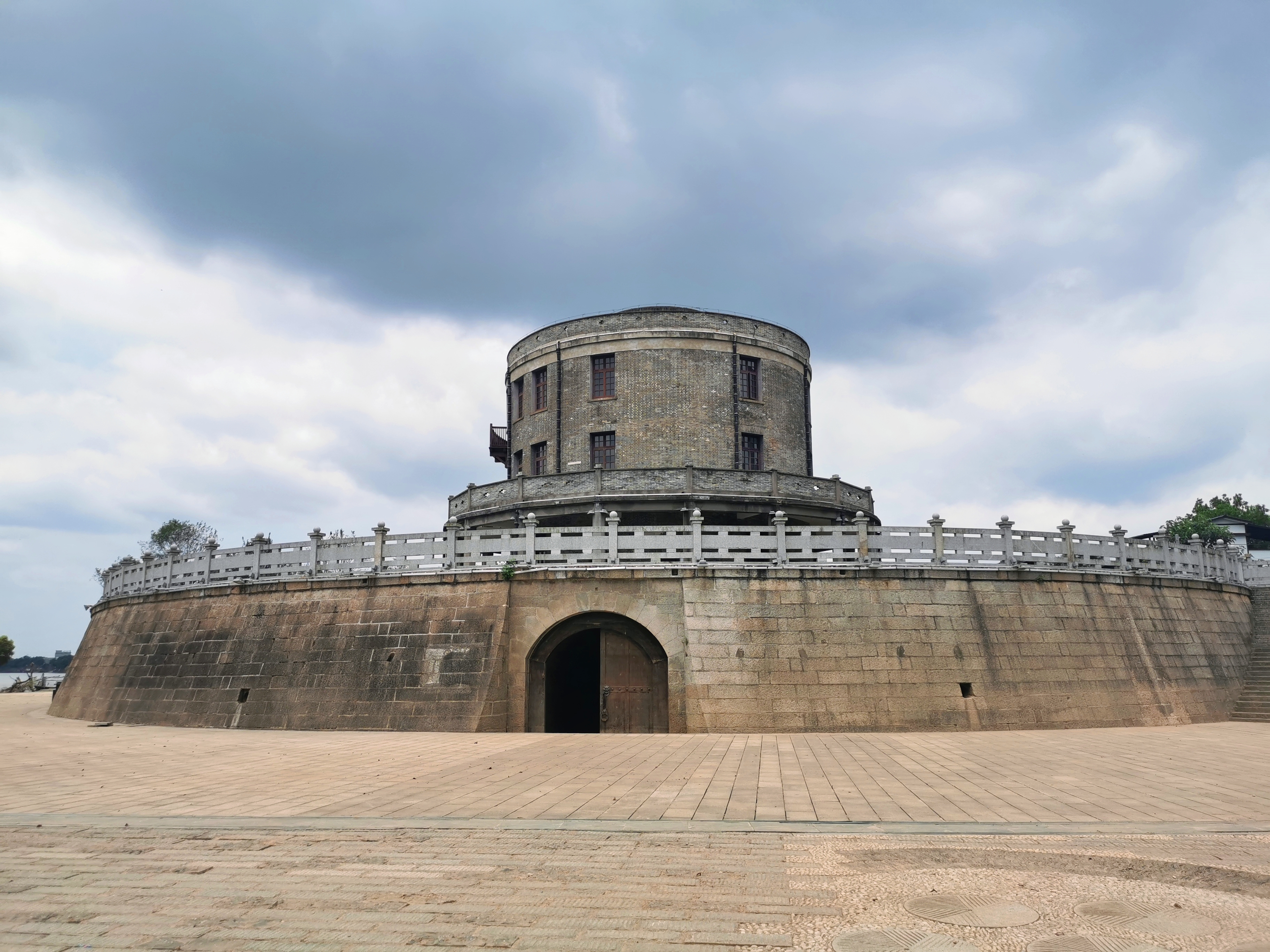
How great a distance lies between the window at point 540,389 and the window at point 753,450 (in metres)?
8.15

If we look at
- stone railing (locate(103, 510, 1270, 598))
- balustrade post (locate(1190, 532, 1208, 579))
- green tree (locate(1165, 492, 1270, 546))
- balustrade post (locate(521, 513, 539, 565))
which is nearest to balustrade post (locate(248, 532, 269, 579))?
stone railing (locate(103, 510, 1270, 598))

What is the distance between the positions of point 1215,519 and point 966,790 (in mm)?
50316

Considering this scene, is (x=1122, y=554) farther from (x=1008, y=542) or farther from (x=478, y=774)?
(x=478, y=774)

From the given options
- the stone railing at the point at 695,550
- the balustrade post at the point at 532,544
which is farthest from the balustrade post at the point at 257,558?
the balustrade post at the point at 532,544

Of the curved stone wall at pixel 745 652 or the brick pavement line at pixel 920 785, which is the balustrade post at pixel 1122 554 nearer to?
the curved stone wall at pixel 745 652

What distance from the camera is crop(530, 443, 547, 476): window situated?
1412 inches

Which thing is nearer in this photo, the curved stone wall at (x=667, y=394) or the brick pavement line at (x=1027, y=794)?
the brick pavement line at (x=1027, y=794)

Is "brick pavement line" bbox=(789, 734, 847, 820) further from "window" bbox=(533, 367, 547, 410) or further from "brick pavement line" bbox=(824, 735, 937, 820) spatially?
"window" bbox=(533, 367, 547, 410)

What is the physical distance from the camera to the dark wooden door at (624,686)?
2056 centimetres

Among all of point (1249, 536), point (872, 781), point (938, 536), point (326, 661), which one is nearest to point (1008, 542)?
point (938, 536)

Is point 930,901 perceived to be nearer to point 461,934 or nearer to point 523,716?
point 461,934

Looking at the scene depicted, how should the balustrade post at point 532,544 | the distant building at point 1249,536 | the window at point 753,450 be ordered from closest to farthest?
the balustrade post at point 532,544 → the window at point 753,450 → the distant building at point 1249,536

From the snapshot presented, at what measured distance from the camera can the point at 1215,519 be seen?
169 ft

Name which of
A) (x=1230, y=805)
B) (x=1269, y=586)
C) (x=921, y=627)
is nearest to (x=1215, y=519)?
(x=1269, y=586)
